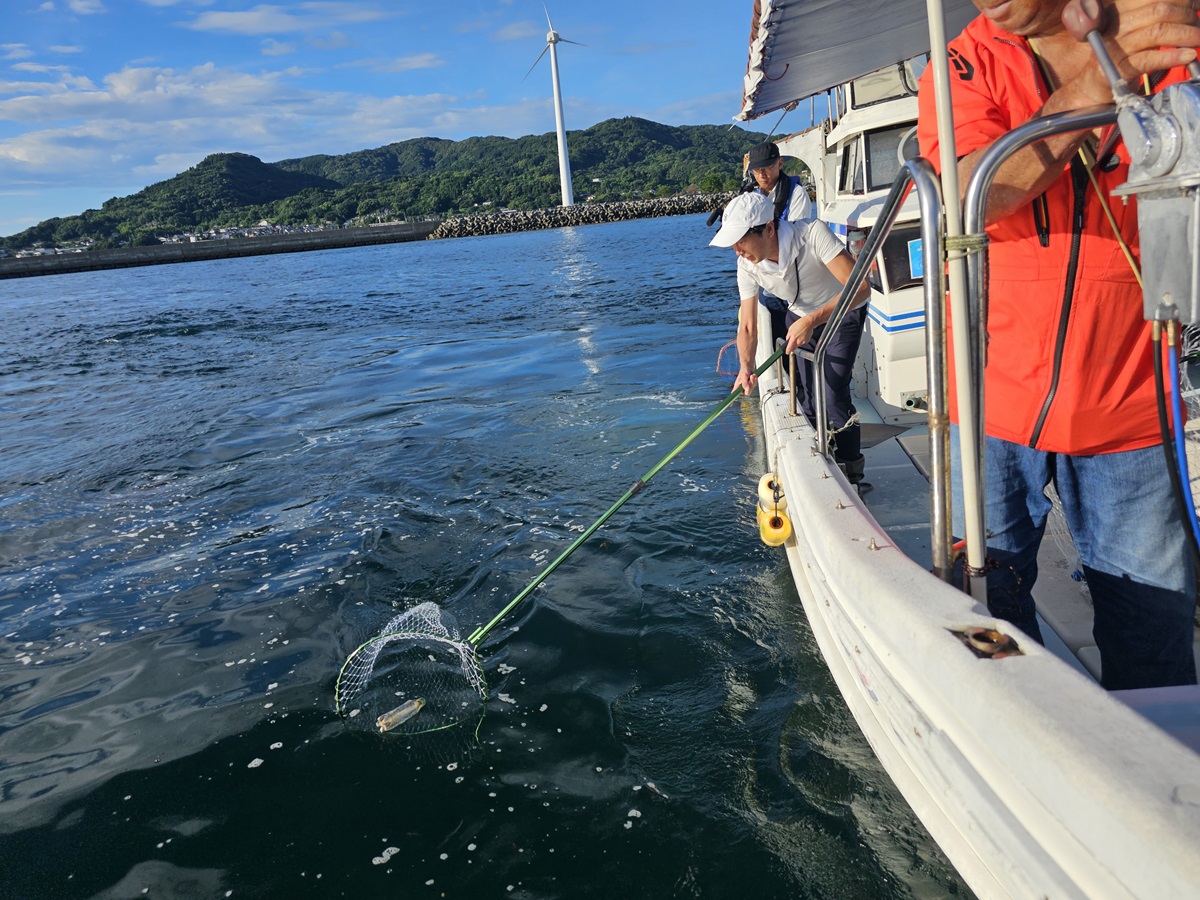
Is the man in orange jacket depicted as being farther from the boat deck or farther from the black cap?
the black cap

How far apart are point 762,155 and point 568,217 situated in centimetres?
8976

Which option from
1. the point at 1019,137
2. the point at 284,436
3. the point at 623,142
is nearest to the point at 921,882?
the point at 1019,137

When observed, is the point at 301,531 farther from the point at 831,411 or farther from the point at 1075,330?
the point at 1075,330

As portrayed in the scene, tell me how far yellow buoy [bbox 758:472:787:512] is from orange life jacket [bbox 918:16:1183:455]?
2.04 meters

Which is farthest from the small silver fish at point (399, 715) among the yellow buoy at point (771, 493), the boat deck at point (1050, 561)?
the boat deck at point (1050, 561)

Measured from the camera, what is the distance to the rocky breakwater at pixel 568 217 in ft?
302

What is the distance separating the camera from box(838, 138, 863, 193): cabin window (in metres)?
7.58

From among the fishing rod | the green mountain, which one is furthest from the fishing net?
the green mountain

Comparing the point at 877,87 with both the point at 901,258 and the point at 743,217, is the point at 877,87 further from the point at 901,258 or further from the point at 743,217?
the point at 743,217

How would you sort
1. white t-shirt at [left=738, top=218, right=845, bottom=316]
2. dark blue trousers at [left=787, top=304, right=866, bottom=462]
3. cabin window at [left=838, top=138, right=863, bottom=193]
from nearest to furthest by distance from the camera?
white t-shirt at [left=738, top=218, right=845, bottom=316] → dark blue trousers at [left=787, top=304, right=866, bottom=462] → cabin window at [left=838, top=138, right=863, bottom=193]

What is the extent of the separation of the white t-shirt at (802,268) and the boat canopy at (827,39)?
2171 mm

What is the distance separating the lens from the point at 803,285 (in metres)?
4.34

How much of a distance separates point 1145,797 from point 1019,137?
121cm

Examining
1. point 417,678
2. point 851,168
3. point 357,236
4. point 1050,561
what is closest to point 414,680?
point 417,678
